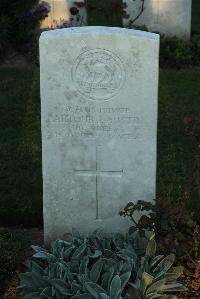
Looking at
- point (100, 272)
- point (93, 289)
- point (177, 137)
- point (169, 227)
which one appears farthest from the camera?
point (177, 137)

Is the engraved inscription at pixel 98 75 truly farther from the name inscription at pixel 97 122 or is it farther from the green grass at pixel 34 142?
the green grass at pixel 34 142

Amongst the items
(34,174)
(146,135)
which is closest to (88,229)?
(146,135)

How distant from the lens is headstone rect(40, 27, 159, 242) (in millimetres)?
4102

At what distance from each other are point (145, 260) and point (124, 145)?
2.58 feet

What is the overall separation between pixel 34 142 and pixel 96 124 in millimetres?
2823

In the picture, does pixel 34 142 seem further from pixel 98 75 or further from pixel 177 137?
pixel 98 75

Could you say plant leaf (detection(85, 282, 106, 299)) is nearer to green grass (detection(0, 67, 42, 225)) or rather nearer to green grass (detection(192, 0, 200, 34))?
green grass (detection(0, 67, 42, 225))

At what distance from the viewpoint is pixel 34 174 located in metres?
6.10

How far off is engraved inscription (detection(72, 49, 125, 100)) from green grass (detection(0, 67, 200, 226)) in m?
1.49

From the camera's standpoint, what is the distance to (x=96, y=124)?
167 inches

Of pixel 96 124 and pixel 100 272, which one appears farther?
pixel 96 124

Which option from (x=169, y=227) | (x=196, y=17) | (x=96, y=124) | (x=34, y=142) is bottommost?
(x=169, y=227)

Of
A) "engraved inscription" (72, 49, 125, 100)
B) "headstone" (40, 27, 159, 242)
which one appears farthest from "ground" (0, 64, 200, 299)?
"engraved inscription" (72, 49, 125, 100)

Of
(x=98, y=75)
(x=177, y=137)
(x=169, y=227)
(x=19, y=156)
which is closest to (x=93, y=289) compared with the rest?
(x=169, y=227)
